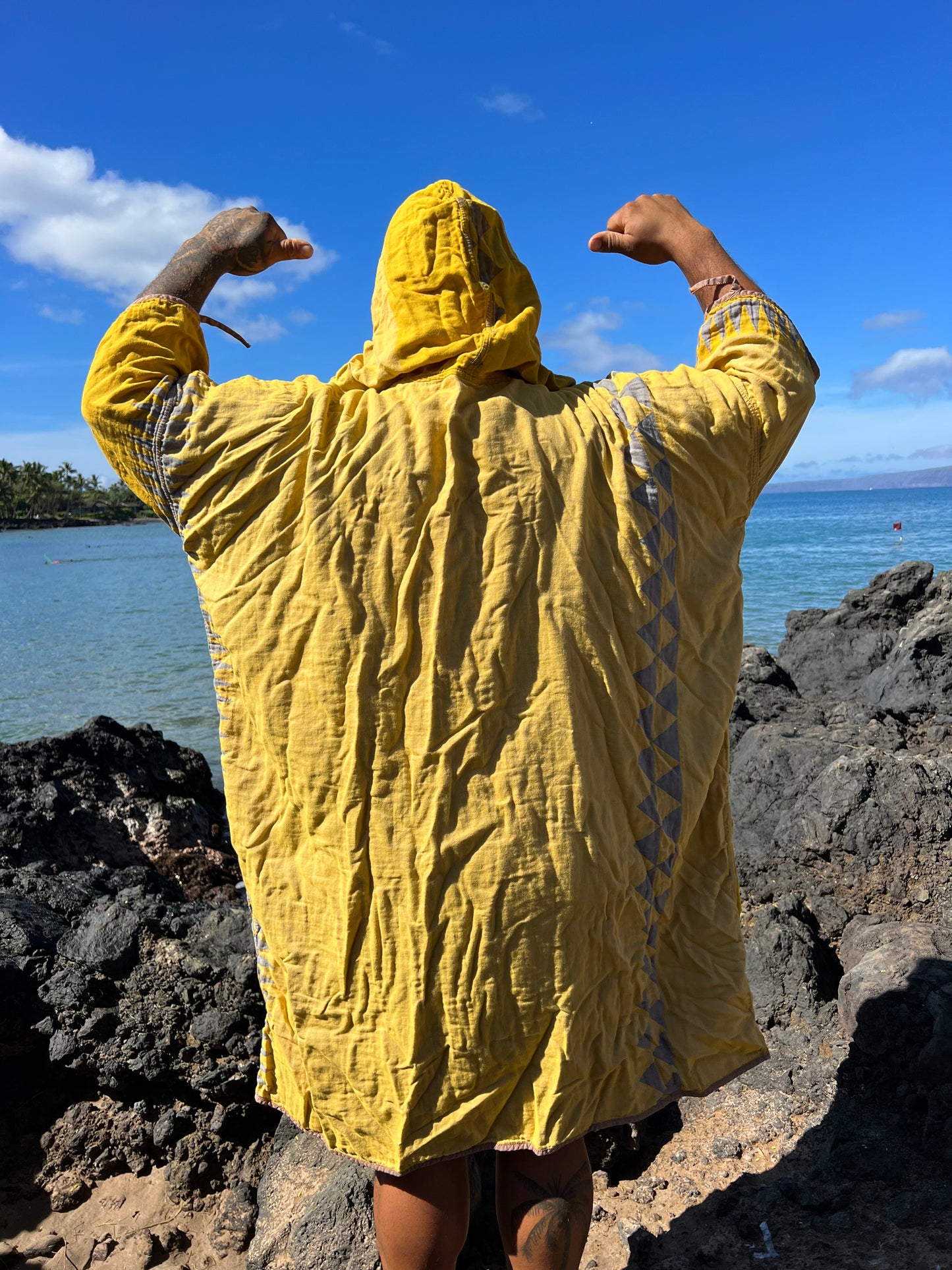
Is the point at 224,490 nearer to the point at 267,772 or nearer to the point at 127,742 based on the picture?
the point at 267,772

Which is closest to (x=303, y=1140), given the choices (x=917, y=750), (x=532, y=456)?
(x=532, y=456)

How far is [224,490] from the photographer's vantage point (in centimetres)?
132

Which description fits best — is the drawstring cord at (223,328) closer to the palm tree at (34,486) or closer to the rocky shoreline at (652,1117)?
the rocky shoreline at (652,1117)

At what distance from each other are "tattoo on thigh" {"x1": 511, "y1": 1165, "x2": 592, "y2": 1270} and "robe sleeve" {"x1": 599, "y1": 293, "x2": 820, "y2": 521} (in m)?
1.11

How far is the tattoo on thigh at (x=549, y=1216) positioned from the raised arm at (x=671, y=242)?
1.47 meters

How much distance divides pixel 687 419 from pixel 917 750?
3292mm

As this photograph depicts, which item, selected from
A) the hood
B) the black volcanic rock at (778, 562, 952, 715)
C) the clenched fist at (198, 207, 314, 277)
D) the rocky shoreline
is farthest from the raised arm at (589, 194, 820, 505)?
the black volcanic rock at (778, 562, 952, 715)

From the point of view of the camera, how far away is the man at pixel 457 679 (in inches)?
50.5

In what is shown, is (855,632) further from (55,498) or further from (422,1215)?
(55,498)

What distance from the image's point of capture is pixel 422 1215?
55.5 inches

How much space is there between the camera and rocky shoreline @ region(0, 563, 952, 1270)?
6.57 ft

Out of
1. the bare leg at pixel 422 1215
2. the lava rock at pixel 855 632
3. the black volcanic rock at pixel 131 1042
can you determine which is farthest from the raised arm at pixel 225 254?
the lava rock at pixel 855 632

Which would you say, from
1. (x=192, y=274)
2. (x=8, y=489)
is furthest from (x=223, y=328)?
(x=8, y=489)

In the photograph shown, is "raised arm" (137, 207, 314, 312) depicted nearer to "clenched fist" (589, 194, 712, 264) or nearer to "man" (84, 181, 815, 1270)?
"man" (84, 181, 815, 1270)
